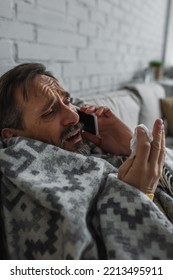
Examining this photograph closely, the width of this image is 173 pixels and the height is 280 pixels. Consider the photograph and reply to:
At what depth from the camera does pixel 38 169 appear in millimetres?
735

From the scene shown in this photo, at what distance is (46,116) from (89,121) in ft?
0.74

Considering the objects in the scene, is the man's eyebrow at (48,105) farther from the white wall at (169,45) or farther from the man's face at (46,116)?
the white wall at (169,45)

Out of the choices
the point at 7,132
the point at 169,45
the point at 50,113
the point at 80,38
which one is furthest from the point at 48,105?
the point at 169,45

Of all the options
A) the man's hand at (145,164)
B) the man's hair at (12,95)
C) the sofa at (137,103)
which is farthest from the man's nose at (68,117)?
the sofa at (137,103)

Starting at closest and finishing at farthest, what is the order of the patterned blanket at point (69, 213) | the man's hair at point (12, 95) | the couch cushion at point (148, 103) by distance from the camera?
1. the patterned blanket at point (69, 213)
2. the man's hair at point (12, 95)
3. the couch cushion at point (148, 103)

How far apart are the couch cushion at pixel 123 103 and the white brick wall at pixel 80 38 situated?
0.63ft

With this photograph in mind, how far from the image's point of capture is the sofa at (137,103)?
1.57 m

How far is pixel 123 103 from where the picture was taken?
1.68 meters

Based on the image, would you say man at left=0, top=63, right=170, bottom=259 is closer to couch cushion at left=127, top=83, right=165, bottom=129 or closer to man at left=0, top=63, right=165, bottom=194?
man at left=0, top=63, right=165, bottom=194

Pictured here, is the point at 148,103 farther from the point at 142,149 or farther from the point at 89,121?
the point at 142,149

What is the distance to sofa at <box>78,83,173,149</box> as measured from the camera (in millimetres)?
1567

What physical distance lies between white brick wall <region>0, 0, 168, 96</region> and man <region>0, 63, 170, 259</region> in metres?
0.30

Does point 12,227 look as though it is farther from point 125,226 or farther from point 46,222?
point 125,226
